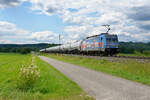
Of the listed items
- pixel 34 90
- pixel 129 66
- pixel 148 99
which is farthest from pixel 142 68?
pixel 34 90

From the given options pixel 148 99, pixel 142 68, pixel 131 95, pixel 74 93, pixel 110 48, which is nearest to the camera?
pixel 148 99

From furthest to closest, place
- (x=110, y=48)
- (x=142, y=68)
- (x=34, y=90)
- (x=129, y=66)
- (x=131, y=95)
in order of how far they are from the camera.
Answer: (x=110, y=48) → (x=129, y=66) → (x=142, y=68) → (x=34, y=90) → (x=131, y=95)

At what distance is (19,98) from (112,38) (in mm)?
22897

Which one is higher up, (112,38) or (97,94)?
(112,38)

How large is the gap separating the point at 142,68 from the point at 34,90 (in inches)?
362

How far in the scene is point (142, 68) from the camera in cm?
1481

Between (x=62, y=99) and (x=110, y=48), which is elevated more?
(x=110, y=48)

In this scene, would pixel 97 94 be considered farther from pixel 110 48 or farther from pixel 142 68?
pixel 110 48

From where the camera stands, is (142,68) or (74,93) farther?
(142,68)

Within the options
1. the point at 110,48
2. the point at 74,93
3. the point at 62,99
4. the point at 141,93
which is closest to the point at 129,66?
the point at 141,93

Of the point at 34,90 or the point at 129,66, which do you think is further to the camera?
the point at 129,66

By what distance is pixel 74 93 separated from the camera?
8.94m

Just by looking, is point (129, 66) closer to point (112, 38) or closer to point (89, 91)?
point (89, 91)

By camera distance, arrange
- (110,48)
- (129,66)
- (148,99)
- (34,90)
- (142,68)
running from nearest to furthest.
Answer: (148,99) < (34,90) < (142,68) < (129,66) < (110,48)
